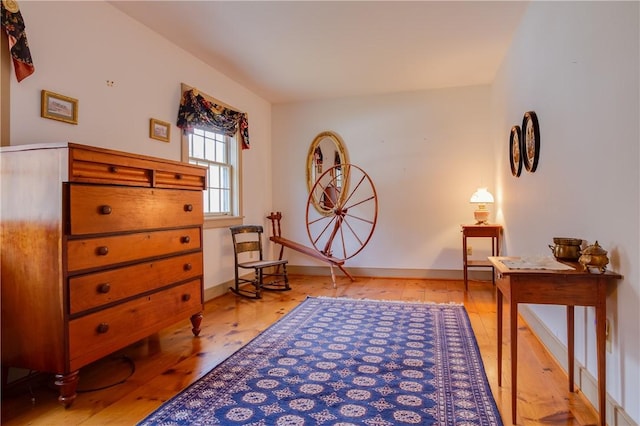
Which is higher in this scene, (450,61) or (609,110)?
(450,61)

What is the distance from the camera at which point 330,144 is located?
18.2 feet

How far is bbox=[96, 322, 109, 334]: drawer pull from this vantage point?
6.62 feet

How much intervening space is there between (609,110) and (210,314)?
3325 millimetres

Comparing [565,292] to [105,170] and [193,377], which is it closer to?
[193,377]

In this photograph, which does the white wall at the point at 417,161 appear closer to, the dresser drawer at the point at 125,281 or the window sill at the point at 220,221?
the window sill at the point at 220,221

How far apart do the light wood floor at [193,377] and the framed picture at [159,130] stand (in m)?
1.70

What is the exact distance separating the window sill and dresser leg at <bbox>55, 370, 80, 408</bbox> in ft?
7.47

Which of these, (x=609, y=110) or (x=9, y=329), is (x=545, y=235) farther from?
(x=9, y=329)

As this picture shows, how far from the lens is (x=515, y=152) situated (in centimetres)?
343

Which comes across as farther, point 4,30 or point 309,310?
point 309,310

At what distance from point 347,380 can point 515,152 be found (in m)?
2.60

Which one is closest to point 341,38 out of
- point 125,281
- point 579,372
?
point 125,281

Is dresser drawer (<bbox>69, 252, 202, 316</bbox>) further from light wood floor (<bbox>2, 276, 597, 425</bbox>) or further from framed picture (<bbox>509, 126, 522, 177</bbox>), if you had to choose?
framed picture (<bbox>509, 126, 522, 177</bbox>)

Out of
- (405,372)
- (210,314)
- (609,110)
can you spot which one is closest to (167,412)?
(405,372)
